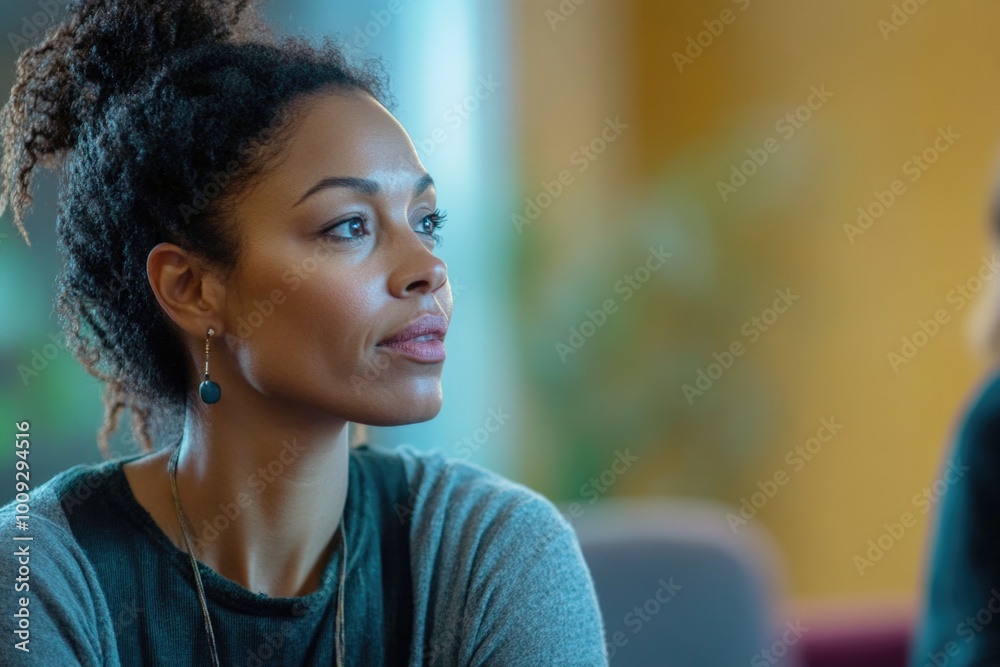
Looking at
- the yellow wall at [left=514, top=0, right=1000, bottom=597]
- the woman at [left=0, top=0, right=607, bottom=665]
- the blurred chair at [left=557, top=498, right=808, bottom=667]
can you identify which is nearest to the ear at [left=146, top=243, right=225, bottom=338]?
the woman at [left=0, top=0, right=607, bottom=665]

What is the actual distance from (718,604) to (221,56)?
1.27 meters

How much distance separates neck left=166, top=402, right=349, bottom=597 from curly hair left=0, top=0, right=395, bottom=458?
10cm

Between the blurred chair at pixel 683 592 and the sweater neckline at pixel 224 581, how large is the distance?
86cm

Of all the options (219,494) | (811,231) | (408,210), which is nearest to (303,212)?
(408,210)

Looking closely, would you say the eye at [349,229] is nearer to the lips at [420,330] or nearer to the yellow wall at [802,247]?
the lips at [420,330]

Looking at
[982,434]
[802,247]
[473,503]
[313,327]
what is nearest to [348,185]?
[313,327]

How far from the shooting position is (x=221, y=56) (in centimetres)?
108

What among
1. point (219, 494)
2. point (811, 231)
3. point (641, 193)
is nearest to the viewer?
point (219, 494)

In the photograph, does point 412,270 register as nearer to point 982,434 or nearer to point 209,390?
point 209,390

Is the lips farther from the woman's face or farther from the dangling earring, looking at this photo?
the dangling earring

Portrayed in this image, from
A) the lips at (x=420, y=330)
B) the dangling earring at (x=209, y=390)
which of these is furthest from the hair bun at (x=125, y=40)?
the lips at (x=420, y=330)

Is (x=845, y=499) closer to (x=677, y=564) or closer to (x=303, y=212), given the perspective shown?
(x=677, y=564)

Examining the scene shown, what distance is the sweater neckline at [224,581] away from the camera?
1.07 meters

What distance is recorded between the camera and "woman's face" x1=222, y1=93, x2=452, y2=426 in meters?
1.01
